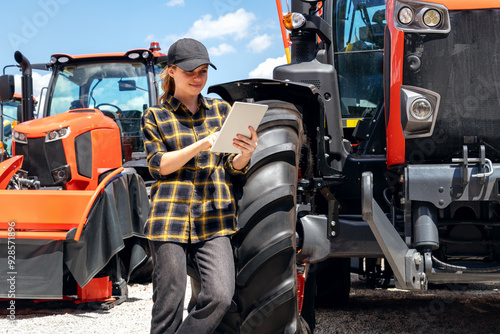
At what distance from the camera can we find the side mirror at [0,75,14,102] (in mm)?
6926

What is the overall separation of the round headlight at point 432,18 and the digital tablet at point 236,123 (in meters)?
1.20

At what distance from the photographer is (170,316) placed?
284cm

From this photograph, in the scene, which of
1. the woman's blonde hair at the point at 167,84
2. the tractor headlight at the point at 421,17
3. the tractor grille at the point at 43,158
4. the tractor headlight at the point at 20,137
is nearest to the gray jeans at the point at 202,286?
the woman's blonde hair at the point at 167,84

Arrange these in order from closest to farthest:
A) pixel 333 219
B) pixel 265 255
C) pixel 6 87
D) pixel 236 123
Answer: pixel 236 123 → pixel 265 255 → pixel 333 219 → pixel 6 87

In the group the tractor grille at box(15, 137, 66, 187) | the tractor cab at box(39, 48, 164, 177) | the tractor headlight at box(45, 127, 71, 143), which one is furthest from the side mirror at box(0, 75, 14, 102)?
the tractor cab at box(39, 48, 164, 177)

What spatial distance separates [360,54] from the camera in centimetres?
498

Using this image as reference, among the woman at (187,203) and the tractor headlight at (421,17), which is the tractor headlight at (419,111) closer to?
the tractor headlight at (421,17)

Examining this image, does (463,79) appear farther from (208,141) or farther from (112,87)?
(112,87)

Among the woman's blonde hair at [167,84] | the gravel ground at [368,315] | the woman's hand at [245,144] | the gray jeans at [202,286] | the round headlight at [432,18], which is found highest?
the round headlight at [432,18]

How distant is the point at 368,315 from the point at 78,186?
10.8 ft

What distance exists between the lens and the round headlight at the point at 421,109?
342 cm

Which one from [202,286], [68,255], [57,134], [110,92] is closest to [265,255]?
[202,286]

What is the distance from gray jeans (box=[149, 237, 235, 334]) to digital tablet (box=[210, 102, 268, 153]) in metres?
0.44

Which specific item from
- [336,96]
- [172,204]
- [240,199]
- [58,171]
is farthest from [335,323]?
[58,171]
